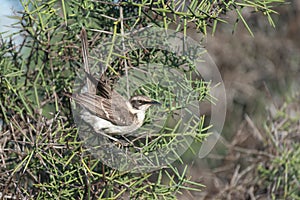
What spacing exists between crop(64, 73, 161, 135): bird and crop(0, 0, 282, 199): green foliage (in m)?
0.07

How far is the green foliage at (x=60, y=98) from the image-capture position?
210 centimetres

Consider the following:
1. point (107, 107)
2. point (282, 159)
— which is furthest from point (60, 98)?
point (282, 159)

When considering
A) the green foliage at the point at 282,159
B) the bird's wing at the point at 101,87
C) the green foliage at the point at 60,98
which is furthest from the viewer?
the green foliage at the point at 282,159

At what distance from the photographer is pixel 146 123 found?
228cm

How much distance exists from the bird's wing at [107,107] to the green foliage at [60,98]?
0.09m

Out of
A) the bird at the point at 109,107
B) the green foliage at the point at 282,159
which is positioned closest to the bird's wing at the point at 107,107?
the bird at the point at 109,107

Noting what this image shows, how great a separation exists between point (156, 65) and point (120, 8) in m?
0.25

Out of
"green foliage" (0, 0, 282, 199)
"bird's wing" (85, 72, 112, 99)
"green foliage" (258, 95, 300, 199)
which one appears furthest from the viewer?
"green foliage" (258, 95, 300, 199)

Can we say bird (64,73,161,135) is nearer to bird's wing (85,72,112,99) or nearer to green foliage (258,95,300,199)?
bird's wing (85,72,112,99)

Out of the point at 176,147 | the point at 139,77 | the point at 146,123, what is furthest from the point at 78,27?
the point at 176,147

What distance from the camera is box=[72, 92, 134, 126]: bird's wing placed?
2.27 meters

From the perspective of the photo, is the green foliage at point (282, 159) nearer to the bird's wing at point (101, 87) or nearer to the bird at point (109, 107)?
the bird at point (109, 107)

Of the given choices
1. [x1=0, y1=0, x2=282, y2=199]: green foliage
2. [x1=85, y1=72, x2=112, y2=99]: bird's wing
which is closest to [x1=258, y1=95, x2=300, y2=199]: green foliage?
[x1=0, y1=0, x2=282, y2=199]: green foliage

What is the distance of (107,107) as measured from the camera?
7.97 feet
